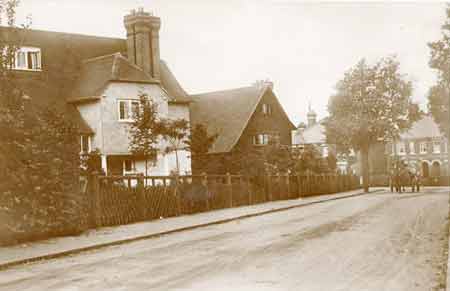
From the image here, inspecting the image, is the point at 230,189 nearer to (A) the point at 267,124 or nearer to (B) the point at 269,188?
(B) the point at 269,188

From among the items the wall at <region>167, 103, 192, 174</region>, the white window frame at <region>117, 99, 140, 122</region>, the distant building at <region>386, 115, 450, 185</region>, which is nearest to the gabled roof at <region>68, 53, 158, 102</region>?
the white window frame at <region>117, 99, 140, 122</region>

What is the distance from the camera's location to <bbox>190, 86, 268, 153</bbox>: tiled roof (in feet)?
149

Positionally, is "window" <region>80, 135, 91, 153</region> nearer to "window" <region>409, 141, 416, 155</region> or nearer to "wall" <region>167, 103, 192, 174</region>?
"wall" <region>167, 103, 192, 174</region>

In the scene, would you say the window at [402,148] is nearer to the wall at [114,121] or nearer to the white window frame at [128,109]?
the wall at [114,121]

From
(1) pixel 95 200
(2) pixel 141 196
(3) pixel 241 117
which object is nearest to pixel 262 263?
(1) pixel 95 200

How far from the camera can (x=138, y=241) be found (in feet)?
46.1

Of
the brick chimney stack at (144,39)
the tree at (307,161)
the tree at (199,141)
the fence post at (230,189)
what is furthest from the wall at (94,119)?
the tree at (307,161)

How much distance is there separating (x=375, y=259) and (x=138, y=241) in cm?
615

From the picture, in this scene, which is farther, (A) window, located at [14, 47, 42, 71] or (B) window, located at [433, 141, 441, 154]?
(B) window, located at [433, 141, 441, 154]

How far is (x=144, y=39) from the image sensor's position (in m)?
34.7

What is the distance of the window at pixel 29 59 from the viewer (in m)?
32.7

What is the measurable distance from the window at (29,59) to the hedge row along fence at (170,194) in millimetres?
12051

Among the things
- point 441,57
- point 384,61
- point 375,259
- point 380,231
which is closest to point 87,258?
point 375,259

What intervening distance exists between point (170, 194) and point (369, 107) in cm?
3084
